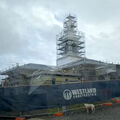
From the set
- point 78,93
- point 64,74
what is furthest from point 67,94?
point 64,74

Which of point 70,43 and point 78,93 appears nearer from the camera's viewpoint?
point 78,93

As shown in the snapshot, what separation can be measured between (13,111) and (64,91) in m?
3.35

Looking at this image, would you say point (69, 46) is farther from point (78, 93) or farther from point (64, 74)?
point (78, 93)

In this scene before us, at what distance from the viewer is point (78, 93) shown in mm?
11625

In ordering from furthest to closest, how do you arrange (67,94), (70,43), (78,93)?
1. (70,43)
2. (78,93)
3. (67,94)

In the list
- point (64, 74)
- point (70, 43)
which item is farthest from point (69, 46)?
point (64, 74)

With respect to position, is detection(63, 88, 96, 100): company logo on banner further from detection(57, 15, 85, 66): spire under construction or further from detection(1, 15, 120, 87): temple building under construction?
detection(57, 15, 85, 66): spire under construction

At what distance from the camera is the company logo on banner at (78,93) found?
11.2m

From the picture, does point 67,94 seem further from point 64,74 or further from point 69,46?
point 69,46

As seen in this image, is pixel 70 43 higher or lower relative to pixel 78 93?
higher

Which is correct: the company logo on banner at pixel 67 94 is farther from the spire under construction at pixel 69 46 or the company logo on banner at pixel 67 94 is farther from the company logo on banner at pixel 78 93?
the spire under construction at pixel 69 46

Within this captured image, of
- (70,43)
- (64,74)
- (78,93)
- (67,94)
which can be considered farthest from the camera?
(70,43)

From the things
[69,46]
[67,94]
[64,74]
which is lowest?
[67,94]

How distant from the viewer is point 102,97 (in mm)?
12602
